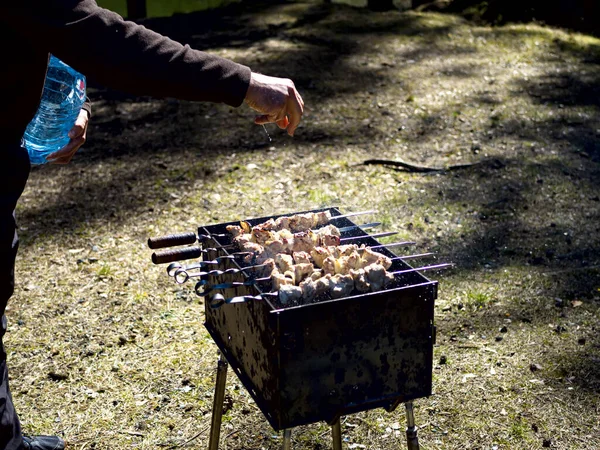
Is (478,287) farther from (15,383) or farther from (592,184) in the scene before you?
(15,383)

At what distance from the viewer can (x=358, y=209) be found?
5.49 meters

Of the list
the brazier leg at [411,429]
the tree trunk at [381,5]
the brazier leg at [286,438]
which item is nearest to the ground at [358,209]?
the tree trunk at [381,5]

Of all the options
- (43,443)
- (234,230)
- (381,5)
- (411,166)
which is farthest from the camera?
(381,5)

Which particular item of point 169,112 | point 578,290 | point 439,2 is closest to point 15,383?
point 578,290

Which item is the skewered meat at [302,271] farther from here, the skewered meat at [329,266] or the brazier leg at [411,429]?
the brazier leg at [411,429]

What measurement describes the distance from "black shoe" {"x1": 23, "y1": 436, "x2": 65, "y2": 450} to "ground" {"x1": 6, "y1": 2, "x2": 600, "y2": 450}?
3.6 inches

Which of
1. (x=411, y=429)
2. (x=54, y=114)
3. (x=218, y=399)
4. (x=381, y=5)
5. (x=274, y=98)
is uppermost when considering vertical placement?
(x=274, y=98)

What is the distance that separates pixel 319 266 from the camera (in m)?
2.50

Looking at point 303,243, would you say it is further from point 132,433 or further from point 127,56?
point 132,433

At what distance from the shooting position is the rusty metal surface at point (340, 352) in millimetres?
2152

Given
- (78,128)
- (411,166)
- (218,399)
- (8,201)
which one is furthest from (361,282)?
(411,166)

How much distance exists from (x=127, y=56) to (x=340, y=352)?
106 cm

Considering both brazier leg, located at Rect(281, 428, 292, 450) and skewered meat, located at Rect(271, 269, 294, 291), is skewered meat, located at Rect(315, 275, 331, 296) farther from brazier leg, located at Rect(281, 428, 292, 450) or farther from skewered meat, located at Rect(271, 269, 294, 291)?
brazier leg, located at Rect(281, 428, 292, 450)

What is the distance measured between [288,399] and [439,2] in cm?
877
